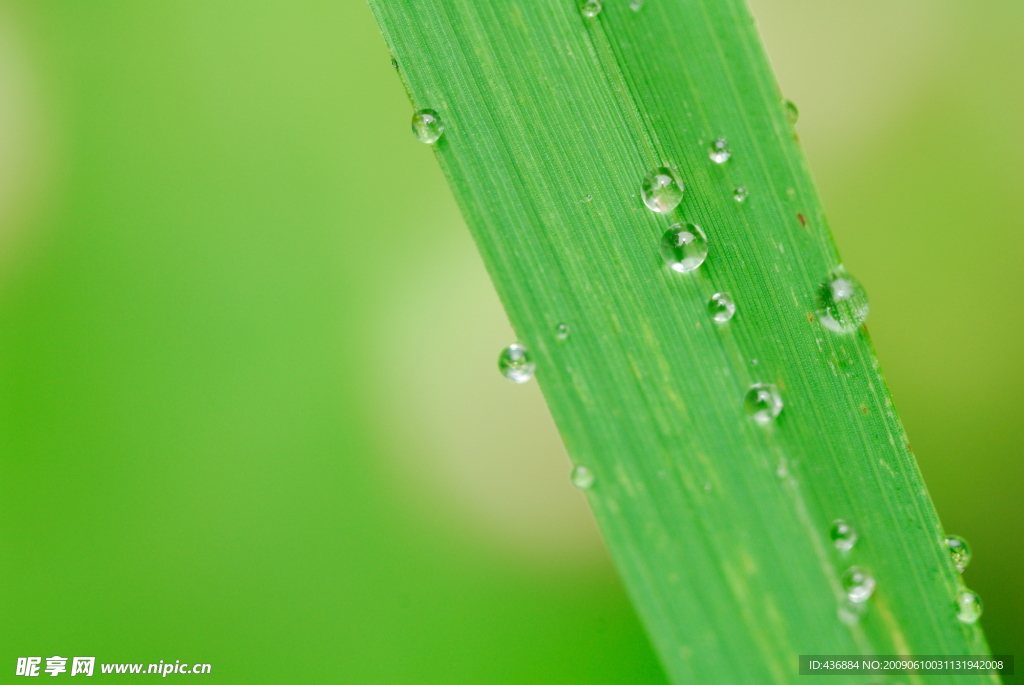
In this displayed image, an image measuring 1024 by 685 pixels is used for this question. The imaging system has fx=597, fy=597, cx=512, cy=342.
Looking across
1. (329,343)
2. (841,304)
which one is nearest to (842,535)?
(841,304)

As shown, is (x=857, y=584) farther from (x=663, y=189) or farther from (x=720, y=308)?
(x=663, y=189)

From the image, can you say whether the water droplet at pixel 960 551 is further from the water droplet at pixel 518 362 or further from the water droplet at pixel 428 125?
the water droplet at pixel 428 125

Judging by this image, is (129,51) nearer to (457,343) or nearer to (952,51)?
(457,343)

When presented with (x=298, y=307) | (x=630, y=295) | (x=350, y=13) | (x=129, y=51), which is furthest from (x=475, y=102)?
(x=129, y=51)

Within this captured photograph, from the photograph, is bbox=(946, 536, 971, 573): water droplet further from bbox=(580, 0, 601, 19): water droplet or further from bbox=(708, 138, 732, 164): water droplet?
bbox=(580, 0, 601, 19): water droplet

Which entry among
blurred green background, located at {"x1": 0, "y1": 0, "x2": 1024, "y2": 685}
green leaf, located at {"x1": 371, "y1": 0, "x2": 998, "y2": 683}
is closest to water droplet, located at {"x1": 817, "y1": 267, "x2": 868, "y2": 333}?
green leaf, located at {"x1": 371, "y1": 0, "x2": 998, "y2": 683}

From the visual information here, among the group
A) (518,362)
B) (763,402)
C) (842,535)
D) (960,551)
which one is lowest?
(960,551)
